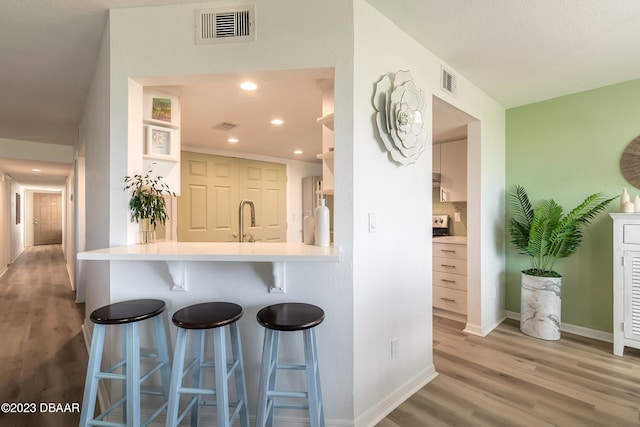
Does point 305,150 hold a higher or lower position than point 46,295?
higher

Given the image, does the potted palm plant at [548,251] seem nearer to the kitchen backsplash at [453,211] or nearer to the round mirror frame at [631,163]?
the round mirror frame at [631,163]

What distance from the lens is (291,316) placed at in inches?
53.3

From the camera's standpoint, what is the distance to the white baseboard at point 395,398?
5.27 feet

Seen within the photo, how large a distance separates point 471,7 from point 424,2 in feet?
0.89

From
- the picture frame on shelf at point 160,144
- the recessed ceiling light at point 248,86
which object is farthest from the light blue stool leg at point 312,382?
the recessed ceiling light at point 248,86

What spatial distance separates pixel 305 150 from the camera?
14.5 feet

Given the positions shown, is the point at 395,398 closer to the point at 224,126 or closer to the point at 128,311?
the point at 128,311

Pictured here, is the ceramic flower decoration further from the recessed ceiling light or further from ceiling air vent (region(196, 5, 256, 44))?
the recessed ceiling light

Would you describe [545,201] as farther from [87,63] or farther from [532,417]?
[87,63]

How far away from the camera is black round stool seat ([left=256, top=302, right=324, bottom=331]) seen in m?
1.26

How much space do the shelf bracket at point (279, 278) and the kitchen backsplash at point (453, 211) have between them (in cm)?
320

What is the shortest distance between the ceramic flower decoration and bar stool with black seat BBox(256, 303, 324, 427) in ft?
3.47

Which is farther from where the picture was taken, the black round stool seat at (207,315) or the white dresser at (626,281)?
the white dresser at (626,281)

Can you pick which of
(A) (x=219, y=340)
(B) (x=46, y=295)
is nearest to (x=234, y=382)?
(A) (x=219, y=340)
